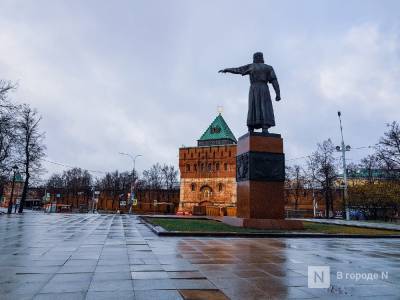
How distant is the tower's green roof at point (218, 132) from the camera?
3172 inches

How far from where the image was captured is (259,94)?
18047 mm

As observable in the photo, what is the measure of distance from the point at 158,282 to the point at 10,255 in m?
3.99

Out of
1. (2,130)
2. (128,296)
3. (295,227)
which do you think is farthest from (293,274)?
(2,130)

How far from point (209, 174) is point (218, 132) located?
11.4 meters

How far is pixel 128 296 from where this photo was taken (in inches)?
181

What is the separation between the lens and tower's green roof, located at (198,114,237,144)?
264 feet

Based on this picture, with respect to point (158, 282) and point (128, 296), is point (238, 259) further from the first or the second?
point (128, 296)

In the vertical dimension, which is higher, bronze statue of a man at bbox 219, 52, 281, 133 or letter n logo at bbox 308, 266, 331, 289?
bronze statue of a man at bbox 219, 52, 281, 133

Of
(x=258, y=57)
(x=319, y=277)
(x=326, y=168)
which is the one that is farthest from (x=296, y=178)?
(x=319, y=277)

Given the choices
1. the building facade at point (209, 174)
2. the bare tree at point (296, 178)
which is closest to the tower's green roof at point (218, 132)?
the building facade at point (209, 174)

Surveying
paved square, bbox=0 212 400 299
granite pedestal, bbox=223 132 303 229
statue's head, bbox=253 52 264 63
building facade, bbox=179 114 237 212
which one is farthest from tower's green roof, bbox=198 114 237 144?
paved square, bbox=0 212 400 299

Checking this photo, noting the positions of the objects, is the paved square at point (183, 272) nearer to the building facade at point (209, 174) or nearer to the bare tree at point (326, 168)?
the bare tree at point (326, 168)

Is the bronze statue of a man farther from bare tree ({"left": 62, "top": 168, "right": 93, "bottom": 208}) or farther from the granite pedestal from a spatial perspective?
bare tree ({"left": 62, "top": 168, "right": 93, "bottom": 208})

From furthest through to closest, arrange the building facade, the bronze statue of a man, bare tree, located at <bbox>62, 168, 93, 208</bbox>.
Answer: bare tree, located at <bbox>62, 168, 93, 208</bbox> < the building facade < the bronze statue of a man
